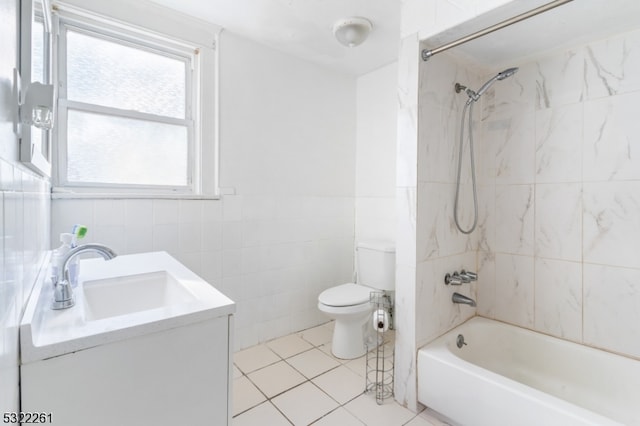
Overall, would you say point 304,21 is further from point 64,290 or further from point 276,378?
point 276,378

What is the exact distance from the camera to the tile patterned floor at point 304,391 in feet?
5.24

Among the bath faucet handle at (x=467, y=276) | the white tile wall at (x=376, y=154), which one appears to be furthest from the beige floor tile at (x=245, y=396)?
the white tile wall at (x=376, y=154)

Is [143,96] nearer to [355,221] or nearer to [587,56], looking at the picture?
[355,221]

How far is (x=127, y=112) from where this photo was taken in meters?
1.86

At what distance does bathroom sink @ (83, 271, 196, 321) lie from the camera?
3.70 feet

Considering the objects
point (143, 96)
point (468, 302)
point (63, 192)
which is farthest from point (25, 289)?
point (468, 302)

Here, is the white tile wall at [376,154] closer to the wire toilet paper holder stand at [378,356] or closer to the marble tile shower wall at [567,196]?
the wire toilet paper holder stand at [378,356]

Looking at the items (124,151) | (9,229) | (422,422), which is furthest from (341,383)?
(124,151)

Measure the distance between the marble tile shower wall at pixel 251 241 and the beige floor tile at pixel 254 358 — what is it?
0.07 meters

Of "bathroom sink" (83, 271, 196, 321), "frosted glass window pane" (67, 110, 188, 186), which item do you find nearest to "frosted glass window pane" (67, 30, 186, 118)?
"frosted glass window pane" (67, 110, 188, 186)

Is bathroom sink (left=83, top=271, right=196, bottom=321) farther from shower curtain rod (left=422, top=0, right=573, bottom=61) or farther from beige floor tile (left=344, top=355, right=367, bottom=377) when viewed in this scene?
shower curtain rod (left=422, top=0, right=573, bottom=61)

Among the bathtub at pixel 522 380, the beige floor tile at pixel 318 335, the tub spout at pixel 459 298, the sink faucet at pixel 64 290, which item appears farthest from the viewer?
the beige floor tile at pixel 318 335

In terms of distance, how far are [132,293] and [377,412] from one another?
1.41 m

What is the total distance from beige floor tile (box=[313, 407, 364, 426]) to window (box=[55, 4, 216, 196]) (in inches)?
63.0
